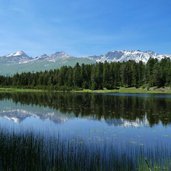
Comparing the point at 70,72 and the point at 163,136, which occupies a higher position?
the point at 70,72

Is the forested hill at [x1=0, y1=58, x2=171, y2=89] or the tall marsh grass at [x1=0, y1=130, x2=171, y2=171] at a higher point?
the forested hill at [x1=0, y1=58, x2=171, y2=89]

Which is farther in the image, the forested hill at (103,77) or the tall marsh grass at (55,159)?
the forested hill at (103,77)

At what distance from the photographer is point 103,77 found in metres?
167

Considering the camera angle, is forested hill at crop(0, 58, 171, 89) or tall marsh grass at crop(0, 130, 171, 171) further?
forested hill at crop(0, 58, 171, 89)

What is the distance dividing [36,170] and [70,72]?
162 m

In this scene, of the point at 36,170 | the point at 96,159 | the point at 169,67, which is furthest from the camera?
the point at 169,67

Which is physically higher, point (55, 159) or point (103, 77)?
point (103, 77)

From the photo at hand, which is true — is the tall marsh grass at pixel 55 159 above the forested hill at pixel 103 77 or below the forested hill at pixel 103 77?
below

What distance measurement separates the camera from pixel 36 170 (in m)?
14.4

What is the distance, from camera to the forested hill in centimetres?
16190

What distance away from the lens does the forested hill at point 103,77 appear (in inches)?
6374

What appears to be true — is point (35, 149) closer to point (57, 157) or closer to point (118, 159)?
point (57, 157)

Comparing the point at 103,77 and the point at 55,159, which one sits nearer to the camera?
the point at 55,159

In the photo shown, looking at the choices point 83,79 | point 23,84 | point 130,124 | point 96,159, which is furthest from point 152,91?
point 96,159
